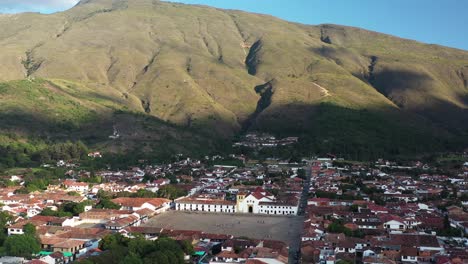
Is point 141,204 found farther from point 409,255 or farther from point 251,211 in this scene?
point 409,255

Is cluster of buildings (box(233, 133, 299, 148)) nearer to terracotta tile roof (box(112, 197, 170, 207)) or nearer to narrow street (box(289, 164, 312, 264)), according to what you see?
narrow street (box(289, 164, 312, 264))

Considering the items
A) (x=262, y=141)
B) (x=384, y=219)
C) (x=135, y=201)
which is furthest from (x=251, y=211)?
(x=262, y=141)

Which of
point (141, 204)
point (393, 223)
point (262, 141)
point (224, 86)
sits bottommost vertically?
point (141, 204)

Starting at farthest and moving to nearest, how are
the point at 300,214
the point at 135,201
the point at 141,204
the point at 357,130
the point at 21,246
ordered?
1. the point at 357,130
2. the point at 135,201
3. the point at 300,214
4. the point at 141,204
5. the point at 21,246

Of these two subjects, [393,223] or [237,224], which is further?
Answer: [237,224]

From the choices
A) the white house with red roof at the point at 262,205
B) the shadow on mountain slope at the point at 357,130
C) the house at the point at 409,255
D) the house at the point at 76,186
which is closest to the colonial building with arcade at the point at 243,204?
the white house with red roof at the point at 262,205

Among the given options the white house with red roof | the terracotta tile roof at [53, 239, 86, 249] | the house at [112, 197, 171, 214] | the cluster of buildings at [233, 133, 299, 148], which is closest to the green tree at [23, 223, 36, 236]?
the terracotta tile roof at [53, 239, 86, 249]

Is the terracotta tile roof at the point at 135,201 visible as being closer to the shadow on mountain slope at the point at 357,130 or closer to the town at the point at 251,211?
the town at the point at 251,211

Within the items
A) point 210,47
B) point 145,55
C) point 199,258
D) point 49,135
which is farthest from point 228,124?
point 199,258
